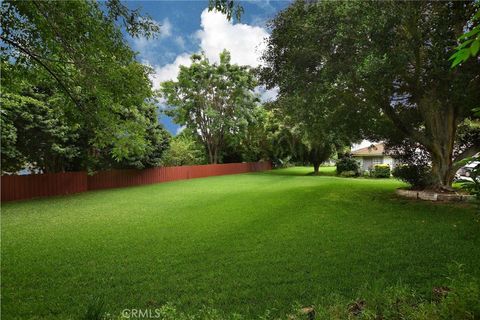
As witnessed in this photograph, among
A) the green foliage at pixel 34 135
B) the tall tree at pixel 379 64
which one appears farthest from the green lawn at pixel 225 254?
the green foliage at pixel 34 135

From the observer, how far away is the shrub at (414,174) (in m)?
16.1

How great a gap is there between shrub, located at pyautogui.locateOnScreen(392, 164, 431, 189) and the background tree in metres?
21.5

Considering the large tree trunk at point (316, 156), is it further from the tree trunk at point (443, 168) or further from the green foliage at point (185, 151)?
the tree trunk at point (443, 168)

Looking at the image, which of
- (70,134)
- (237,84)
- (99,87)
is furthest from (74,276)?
(237,84)

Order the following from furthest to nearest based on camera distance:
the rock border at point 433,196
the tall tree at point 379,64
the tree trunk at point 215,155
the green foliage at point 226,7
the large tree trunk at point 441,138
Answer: the tree trunk at point 215,155 < the large tree trunk at point 441,138 < the rock border at point 433,196 < the tall tree at point 379,64 < the green foliage at point 226,7

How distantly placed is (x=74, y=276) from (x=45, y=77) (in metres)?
4.62

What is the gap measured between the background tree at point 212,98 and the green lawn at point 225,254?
24429 mm

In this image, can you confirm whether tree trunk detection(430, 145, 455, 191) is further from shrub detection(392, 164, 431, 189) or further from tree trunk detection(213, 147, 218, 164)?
tree trunk detection(213, 147, 218, 164)

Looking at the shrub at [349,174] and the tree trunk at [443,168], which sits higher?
the tree trunk at [443,168]

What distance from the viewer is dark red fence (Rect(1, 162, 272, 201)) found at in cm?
1697

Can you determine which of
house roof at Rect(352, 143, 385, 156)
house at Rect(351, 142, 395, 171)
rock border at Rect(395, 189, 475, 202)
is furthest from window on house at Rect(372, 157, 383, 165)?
rock border at Rect(395, 189, 475, 202)

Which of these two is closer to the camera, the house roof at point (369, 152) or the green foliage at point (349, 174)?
the green foliage at point (349, 174)

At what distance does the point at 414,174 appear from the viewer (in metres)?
16.4

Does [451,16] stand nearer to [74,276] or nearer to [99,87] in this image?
[99,87]
